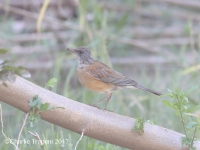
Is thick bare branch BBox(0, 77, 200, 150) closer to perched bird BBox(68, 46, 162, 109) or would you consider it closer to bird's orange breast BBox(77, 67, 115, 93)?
perched bird BBox(68, 46, 162, 109)

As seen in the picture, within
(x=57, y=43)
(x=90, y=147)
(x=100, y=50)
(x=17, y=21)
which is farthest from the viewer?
(x=17, y=21)

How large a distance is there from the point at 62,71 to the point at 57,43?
38cm

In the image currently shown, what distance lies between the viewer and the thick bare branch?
2.25 meters

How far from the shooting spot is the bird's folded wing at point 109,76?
3.41 meters

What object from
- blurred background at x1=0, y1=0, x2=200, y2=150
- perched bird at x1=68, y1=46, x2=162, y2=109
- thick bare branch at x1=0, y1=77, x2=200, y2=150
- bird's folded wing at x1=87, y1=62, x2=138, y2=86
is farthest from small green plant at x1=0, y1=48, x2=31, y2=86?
blurred background at x1=0, y1=0, x2=200, y2=150

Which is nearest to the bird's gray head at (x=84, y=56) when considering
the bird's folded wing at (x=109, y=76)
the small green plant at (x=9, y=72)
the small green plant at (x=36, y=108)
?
the bird's folded wing at (x=109, y=76)

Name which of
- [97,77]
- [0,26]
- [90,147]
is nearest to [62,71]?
[0,26]

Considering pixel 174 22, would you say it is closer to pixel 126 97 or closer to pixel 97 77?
pixel 126 97

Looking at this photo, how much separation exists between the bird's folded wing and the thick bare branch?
0.93 meters

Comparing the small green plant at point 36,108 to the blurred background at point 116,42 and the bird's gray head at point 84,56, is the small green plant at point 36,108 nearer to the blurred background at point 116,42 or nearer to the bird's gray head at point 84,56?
the bird's gray head at point 84,56

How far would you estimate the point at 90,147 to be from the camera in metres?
2.84

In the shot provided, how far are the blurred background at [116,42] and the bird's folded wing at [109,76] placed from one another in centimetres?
107

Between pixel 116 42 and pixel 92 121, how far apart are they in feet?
12.9

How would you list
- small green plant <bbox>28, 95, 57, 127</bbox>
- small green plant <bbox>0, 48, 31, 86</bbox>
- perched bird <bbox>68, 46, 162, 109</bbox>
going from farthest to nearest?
1. perched bird <bbox>68, 46, 162, 109</bbox>
2. small green plant <bbox>28, 95, 57, 127</bbox>
3. small green plant <bbox>0, 48, 31, 86</bbox>
